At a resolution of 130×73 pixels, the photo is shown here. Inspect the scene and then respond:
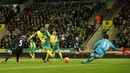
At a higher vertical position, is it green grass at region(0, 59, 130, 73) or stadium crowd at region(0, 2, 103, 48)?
stadium crowd at region(0, 2, 103, 48)

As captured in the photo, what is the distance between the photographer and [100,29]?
37.9 meters

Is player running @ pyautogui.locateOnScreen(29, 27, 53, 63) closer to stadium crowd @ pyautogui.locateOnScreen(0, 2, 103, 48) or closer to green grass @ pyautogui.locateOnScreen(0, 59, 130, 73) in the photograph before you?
green grass @ pyautogui.locateOnScreen(0, 59, 130, 73)

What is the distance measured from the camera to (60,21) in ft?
130

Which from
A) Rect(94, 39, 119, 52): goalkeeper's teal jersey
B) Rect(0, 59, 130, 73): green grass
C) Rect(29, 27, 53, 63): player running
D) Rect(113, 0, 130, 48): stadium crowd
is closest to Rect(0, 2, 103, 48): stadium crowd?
Rect(113, 0, 130, 48): stadium crowd

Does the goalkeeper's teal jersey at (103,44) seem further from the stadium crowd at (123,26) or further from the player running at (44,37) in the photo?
the stadium crowd at (123,26)

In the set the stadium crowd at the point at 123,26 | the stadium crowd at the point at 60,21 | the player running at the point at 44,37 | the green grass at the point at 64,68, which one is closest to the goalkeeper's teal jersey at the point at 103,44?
the green grass at the point at 64,68

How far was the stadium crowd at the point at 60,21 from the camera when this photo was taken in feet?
122

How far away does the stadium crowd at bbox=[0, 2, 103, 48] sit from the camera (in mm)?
37094

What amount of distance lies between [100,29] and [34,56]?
730 cm

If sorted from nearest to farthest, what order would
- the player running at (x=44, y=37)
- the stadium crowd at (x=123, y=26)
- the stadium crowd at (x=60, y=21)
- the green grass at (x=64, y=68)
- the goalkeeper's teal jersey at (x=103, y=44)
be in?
1. the green grass at (x=64, y=68)
2. the goalkeeper's teal jersey at (x=103, y=44)
3. the player running at (x=44, y=37)
4. the stadium crowd at (x=123, y=26)
5. the stadium crowd at (x=60, y=21)

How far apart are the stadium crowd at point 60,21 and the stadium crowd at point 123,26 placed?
2567 mm

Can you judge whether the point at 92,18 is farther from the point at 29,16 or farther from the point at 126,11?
the point at 29,16

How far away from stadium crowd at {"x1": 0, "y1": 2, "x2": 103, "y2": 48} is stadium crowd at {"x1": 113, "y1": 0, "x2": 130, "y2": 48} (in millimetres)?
2567

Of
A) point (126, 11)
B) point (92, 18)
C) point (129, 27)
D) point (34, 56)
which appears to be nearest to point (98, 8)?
point (92, 18)
